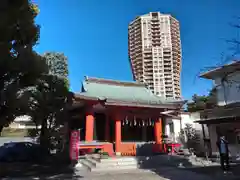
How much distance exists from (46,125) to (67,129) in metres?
3.46

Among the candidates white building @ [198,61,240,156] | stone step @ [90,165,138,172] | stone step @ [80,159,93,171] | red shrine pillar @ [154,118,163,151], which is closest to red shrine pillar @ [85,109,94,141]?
stone step @ [80,159,93,171]

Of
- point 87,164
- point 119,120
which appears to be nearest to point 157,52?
point 119,120

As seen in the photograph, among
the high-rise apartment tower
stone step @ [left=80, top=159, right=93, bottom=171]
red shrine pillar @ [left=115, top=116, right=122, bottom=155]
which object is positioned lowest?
stone step @ [left=80, top=159, right=93, bottom=171]

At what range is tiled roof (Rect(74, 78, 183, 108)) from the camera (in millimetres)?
14890

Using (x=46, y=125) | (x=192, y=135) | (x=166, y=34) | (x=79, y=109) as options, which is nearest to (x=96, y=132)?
(x=79, y=109)

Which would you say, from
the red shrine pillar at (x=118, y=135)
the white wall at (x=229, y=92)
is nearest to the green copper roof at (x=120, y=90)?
the red shrine pillar at (x=118, y=135)

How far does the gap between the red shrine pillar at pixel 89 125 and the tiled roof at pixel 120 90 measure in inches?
60.7

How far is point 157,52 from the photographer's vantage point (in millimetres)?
83188

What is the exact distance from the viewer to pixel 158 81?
77.9 m

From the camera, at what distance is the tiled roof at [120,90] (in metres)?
14.9

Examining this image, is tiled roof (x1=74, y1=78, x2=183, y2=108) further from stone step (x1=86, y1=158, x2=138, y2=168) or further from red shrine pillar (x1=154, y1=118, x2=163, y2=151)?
stone step (x1=86, y1=158, x2=138, y2=168)

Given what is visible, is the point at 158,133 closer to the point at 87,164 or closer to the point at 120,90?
the point at 120,90

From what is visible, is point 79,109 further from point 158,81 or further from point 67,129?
point 158,81

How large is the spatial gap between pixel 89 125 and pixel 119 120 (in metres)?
1.97
